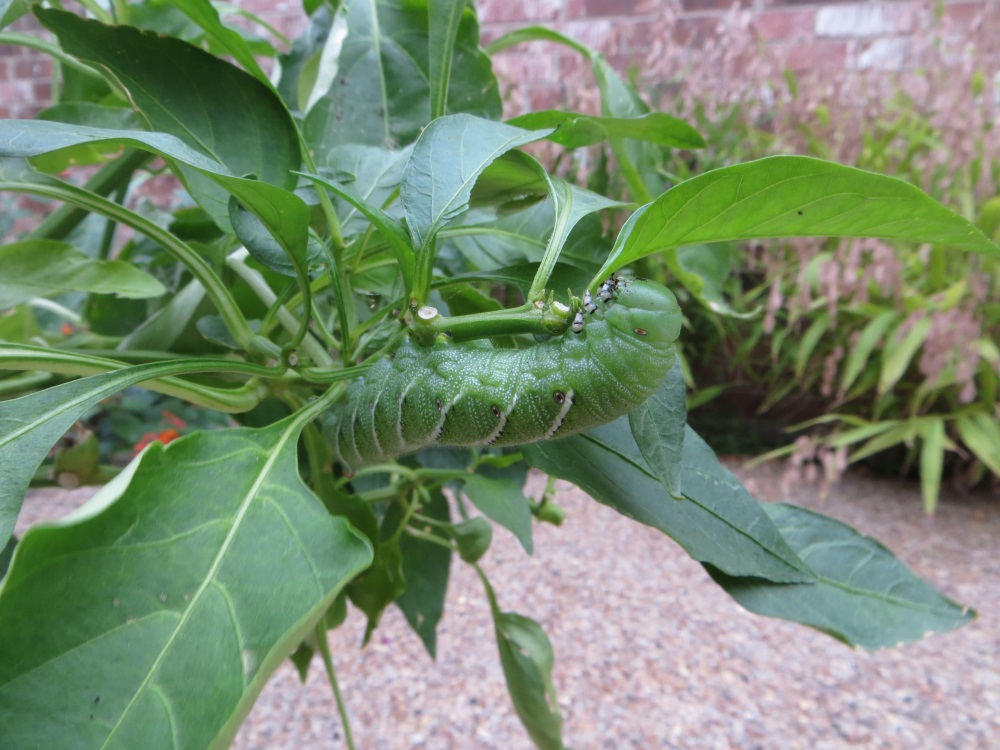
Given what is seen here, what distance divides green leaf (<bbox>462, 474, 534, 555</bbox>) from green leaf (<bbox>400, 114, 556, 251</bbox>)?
0.54 feet

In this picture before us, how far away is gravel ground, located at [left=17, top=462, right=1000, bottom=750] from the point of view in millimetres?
901

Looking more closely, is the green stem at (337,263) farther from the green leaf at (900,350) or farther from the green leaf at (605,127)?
the green leaf at (900,350)

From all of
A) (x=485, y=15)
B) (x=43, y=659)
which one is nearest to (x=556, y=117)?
(x=43, y=659)

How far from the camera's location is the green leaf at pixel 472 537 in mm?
398

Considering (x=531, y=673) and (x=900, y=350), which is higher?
(x=531, y=673)

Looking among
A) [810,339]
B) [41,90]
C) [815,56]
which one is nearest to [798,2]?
[815,56]

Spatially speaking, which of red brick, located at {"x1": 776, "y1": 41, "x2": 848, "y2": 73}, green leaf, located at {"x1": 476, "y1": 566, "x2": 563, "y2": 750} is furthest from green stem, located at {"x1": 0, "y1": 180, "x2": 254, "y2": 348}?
red brick, located at {"x1": 776, "y1": 41, "x2": 848, "y2": 73}

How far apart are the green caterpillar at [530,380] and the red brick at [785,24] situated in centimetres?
177

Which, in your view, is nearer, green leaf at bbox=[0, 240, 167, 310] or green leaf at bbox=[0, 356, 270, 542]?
green leaf at bbox=[0, 356, 270, 542]

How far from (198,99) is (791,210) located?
20cm

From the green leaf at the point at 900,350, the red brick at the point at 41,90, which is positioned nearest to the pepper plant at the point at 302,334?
the green leaf at the point at 900,350

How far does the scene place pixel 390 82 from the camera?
319 millimetres

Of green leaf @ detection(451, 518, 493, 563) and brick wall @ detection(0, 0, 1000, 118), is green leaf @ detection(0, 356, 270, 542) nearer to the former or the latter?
green leaf @ detection(451, 518, 493, 563)

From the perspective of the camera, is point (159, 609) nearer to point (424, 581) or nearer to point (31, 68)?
point (424, 581)
